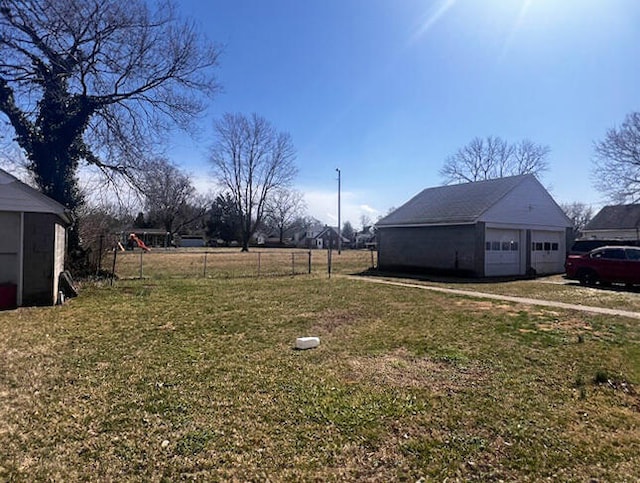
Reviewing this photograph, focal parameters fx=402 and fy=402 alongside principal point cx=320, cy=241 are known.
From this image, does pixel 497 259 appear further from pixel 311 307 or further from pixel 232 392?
pixel 232 392

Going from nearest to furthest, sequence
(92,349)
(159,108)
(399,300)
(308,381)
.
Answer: (308,381) < (92,349) < (399,300) < (159,108)

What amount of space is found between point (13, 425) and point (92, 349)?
272 centimetres

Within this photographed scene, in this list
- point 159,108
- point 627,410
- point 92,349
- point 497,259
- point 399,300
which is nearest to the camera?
point 627,410

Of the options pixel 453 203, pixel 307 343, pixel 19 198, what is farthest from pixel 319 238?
pixel 307 343

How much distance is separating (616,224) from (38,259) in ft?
151

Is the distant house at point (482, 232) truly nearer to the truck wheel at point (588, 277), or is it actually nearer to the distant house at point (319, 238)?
the truck wheel at point (588, 277)

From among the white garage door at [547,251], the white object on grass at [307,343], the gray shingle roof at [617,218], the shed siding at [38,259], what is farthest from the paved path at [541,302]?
the gray shingle roof at [617,218]

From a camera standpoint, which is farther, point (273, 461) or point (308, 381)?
point (308, 381)

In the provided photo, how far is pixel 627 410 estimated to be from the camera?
434 centimetres

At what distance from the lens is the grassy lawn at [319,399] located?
322 cm

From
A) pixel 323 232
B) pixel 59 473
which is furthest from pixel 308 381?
pixel 323 232

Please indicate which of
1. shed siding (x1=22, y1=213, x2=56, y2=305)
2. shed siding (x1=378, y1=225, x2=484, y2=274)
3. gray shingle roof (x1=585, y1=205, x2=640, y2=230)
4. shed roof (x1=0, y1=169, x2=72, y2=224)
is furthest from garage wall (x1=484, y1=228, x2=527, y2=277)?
gray shingle roof (x1=585, y1=205, x2=640, y2=230)

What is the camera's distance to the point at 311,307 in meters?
10.5

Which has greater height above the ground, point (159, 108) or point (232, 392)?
point (159, 108)
